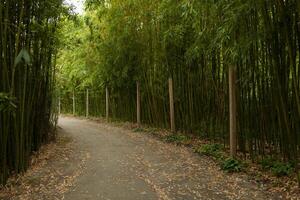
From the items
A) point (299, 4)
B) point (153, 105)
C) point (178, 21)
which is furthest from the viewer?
point (153, 105)

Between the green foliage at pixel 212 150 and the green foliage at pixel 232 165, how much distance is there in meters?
0.73

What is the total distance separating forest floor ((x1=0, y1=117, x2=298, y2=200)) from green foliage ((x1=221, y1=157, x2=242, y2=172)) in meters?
0.09

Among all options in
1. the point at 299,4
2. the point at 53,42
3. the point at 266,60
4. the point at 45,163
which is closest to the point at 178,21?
the point at 53,42

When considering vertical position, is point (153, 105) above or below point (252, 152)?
above

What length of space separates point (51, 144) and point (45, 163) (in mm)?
2060

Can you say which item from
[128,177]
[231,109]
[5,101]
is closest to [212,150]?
[231,109]

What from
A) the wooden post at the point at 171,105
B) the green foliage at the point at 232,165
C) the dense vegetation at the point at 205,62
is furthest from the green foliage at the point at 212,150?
the wooden post at the point at 171,105

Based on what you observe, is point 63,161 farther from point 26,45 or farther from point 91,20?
point 91,20

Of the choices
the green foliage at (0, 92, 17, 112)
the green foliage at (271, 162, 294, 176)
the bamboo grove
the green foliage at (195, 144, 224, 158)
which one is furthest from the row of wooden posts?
the green foliage at (0, 92, 17, 112)

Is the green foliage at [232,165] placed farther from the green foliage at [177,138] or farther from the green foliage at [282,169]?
the green foliage at [177,138]

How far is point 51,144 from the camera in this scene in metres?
8.04

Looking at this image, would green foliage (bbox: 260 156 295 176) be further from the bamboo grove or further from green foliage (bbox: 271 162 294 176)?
the bamboo grove

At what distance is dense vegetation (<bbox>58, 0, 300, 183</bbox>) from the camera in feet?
14.8

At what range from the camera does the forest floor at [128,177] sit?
Result: 13.8 feet
